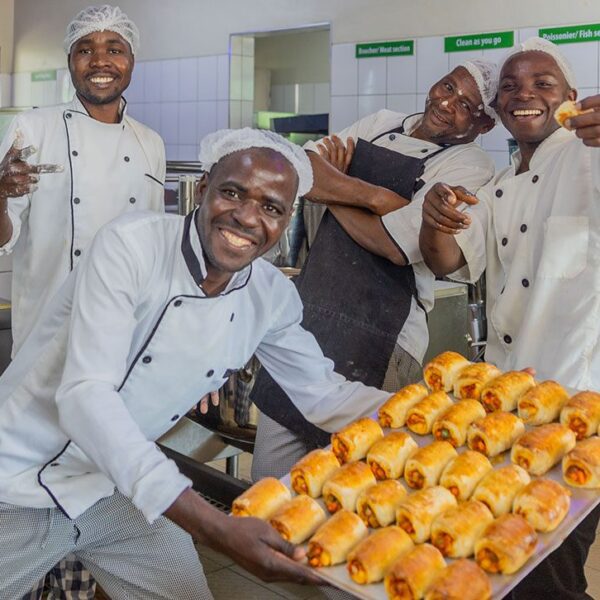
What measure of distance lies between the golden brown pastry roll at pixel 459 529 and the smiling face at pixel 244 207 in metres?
0.64

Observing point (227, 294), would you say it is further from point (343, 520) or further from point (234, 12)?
point (234, 12)

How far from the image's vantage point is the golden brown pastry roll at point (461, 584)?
3.86 ft

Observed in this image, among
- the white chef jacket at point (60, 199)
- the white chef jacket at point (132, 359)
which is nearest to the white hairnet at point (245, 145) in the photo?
the white chef jacket at point (132, 359)

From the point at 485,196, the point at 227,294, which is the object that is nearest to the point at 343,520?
the point at 227,294

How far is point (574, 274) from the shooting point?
1.94m

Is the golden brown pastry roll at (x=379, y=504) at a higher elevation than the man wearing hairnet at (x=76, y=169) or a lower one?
lower

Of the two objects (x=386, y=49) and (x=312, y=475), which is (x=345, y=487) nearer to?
(x=312, y=475)

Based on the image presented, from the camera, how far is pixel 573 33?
15.4 feet

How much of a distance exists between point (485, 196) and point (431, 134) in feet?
0.93

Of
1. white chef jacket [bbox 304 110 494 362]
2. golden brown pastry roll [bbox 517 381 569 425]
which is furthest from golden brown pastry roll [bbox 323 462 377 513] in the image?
white chef jacket [bbox 304 110 494 362]

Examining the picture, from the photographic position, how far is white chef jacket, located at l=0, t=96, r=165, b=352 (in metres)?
2.62

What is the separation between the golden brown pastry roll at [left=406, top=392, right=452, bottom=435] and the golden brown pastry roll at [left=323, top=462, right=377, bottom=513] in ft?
0.67

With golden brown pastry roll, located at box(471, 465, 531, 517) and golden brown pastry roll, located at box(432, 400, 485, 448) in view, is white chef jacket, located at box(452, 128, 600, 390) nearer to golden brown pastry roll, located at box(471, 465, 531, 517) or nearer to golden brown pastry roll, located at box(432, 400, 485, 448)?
golden brown pastry roll, located at box(432, 400, 485, 448)

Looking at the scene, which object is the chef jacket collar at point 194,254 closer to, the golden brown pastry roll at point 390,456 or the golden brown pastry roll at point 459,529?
the golden brown pastry roll at point 390,456
